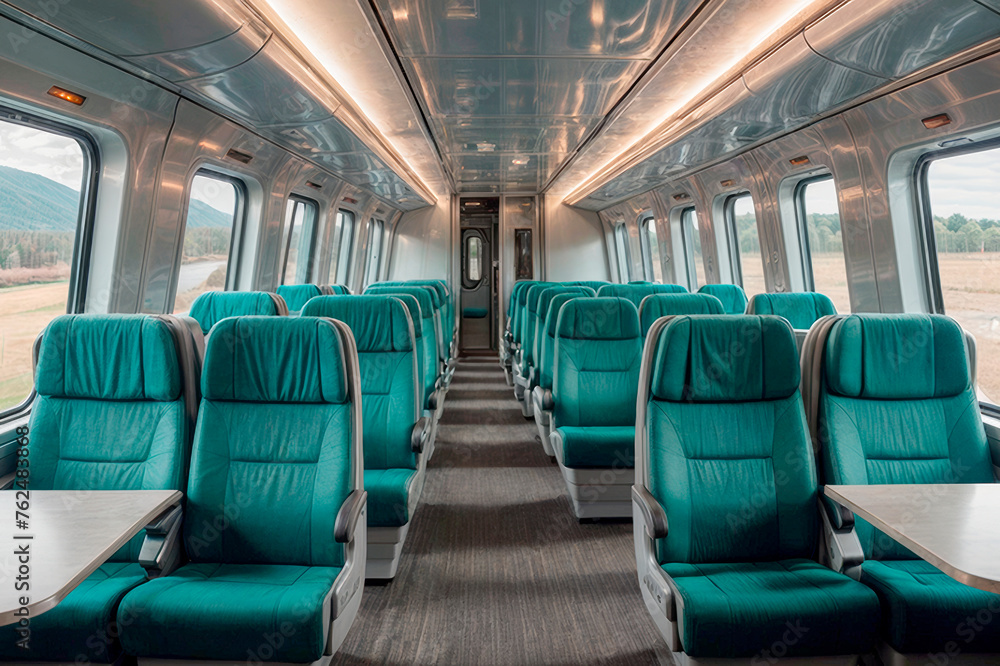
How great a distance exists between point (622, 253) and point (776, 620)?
11.4 metres

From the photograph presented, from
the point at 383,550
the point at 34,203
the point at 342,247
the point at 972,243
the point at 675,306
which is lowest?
the point at 383,550

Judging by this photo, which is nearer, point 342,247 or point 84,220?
point 84,220

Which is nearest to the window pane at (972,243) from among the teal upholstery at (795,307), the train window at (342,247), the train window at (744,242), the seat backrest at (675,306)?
the teal upholstery at (795,307)

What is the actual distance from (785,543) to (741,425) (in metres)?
0.48

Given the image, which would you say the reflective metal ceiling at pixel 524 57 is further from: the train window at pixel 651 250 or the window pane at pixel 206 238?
the train window at pixel 651 250

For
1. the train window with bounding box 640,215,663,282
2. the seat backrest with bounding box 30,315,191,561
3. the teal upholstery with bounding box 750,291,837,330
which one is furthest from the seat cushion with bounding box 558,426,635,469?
the train window with bounding box 640,215,663,282

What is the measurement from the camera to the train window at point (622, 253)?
12431 mm

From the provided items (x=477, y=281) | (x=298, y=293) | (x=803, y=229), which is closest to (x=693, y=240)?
(x=803, y=229)

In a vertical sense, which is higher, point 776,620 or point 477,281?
point 477,281

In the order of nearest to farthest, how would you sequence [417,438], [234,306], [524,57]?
[417,438]
[524,57]
[234,306]

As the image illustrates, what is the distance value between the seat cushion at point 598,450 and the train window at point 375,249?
9.28 meters

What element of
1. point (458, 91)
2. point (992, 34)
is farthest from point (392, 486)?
point (992, 34)

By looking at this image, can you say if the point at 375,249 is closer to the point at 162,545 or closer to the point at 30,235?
the point at 30,235

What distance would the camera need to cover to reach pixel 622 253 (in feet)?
41.6
